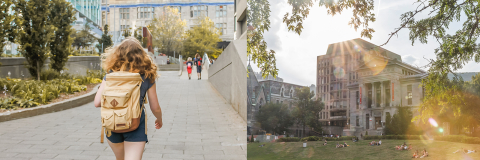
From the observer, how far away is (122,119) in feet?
7.42

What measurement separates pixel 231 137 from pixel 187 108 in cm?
422

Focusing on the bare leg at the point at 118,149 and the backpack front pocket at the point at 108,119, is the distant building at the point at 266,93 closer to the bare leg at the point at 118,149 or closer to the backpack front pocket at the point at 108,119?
the bare leg at the point at 118,149

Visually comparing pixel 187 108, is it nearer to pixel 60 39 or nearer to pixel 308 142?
pixel 308 142

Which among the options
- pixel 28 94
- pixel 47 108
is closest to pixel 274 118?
pixel 47 108

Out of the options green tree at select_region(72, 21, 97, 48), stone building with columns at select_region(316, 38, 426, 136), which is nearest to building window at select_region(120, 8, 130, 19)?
green tree at select_region(72, 21, 97, 48)

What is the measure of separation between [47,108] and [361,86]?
8.69 meters

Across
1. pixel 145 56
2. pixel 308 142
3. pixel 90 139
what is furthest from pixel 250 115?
pixel 90 139

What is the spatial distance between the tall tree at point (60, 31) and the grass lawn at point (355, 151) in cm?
1399

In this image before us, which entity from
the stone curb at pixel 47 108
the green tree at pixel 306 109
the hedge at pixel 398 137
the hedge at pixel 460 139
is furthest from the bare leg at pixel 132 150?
the stone curb at pixel 47 108

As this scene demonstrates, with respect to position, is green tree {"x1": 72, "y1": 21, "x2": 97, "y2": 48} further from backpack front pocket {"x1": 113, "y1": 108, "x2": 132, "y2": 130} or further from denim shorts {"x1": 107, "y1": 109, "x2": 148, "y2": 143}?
backpack front pocket {"x1": 113, "y1": 108, "x2": 132, "y2": 130}

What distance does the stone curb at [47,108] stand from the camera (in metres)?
7.66

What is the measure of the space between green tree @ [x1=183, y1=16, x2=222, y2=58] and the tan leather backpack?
49.6 metres

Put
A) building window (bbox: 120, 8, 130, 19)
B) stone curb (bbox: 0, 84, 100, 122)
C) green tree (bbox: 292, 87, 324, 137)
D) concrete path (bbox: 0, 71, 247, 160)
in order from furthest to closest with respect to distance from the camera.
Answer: building window (bbox: 120, 8, 130, 19) → stone curb (bbox: 0, 84, 100, 122) → concrete path (bbox: 0, 71, 247, 160) → green tree (bbox: 292, 87, 324, 137)

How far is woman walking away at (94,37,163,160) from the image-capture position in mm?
2266
